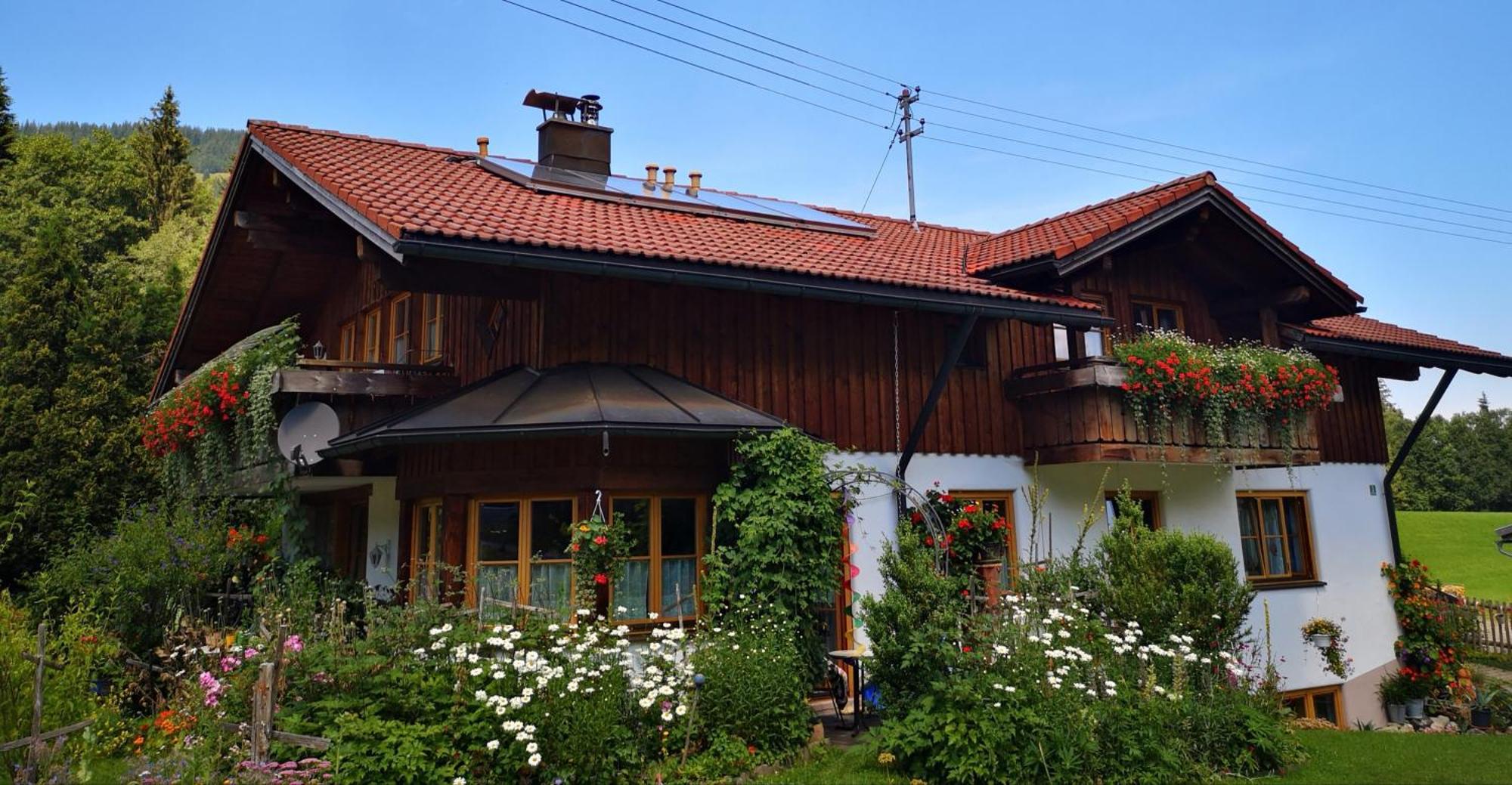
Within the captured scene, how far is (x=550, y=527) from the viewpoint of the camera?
8727mm

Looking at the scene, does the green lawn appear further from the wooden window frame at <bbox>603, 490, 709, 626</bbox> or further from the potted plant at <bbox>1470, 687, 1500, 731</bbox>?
the wooden window frame at <bbox>603, 490, 709, 626</bbox>

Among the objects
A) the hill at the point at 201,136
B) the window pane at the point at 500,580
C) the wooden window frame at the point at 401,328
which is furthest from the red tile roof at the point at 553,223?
the hill at the point at 201,136

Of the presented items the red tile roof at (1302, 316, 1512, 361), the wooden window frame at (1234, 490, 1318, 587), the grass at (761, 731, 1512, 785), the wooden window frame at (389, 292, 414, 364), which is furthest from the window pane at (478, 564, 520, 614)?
the red tile roof at (1302, 316, 1512, 361)

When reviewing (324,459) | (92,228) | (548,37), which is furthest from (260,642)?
(92,228)

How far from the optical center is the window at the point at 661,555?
8.70m

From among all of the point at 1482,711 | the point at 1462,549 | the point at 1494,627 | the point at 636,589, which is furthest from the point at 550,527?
the point at 1462,549

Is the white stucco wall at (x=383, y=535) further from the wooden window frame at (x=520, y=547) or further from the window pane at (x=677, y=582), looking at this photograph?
the window pane at (x=677, y=582)

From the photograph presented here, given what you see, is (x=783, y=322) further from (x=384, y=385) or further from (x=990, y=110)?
(x=990, y=110)

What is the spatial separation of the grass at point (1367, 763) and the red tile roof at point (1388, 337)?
6.46 metres

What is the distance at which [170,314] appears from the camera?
20.6 m

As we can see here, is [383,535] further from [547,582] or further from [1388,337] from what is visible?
[1388,337]

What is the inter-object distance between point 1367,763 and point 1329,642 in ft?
18.3

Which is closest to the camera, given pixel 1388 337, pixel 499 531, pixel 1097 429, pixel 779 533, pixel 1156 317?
pixel 779 533

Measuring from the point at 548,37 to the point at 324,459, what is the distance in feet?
18.7
